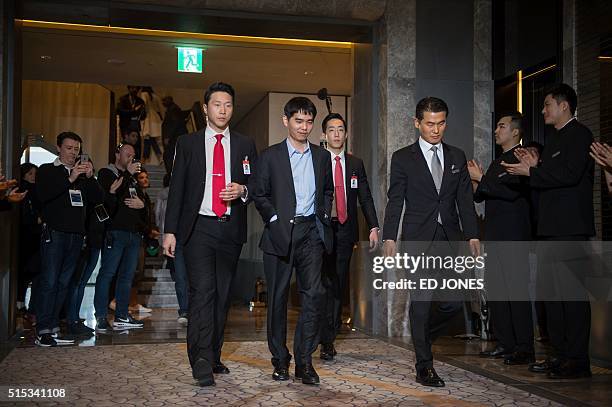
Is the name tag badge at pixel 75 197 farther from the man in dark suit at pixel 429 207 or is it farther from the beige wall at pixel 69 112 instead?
the beige wall at pixel 69 112

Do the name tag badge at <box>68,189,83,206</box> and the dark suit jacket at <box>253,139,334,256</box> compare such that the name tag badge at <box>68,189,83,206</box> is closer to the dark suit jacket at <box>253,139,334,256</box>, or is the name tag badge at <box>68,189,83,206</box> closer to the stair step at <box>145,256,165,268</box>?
the dark suit jacket at <box>253,139,334,256</box>

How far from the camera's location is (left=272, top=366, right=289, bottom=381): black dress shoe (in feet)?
13.7

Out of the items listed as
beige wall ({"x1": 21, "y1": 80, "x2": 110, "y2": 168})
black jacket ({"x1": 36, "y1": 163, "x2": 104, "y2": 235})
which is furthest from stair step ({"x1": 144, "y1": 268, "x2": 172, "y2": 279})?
black jacket ({"x1": 36, "y1": 163, "x2": 104, "y2": 235})

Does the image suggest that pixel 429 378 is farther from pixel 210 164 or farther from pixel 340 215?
pixel 210 164

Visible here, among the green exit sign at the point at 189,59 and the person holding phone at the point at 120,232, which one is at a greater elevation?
the green exit sign at the point at 189,59

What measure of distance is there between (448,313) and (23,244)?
4.17 meters

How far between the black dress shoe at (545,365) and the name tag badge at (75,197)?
357 centimetres

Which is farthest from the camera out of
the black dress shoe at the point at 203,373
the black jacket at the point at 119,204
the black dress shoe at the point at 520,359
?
the black jacket at the point at 119,204

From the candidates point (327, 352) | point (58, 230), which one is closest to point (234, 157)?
point (327, 352)

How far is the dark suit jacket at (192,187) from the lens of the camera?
4113 millimetres

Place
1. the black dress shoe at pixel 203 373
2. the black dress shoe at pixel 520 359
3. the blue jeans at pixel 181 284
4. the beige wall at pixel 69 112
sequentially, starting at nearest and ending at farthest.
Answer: the black dress shoe at pixel 203 373 < the black dress shoe at pixel 520 359 < the blue jeans at pixel 181 284 < the beige wall at pixel 69 112

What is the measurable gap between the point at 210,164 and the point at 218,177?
9 cm

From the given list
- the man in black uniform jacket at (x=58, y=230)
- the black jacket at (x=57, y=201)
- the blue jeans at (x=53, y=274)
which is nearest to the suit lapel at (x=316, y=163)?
the man in black uniform jacket at (x=58, y=230)

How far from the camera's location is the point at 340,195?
5227 millimetres
